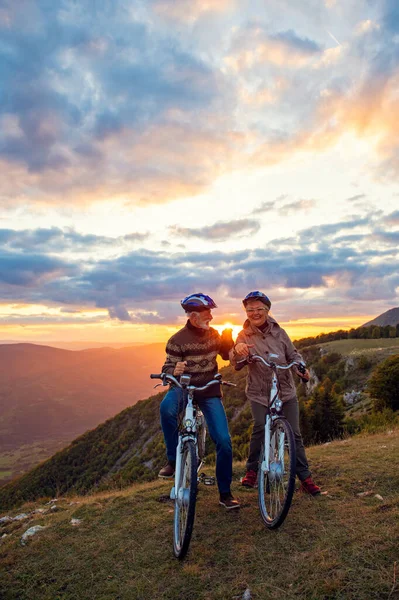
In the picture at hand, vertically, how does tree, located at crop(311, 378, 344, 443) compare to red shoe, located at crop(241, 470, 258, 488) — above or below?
below

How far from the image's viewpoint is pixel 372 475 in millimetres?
6426

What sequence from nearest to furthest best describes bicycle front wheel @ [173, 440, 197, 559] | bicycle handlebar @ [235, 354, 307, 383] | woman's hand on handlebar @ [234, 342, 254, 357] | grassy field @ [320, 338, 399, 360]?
bicycle front wheel @ [173, 440, 197, 559] < bicycle handlebar @ [235, 354, 307, 383] < woman's hand on handlebar @ [234, 342, 254, 357] < grassy field @ [320, 338, 399, 360]

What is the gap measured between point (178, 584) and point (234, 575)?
58cm

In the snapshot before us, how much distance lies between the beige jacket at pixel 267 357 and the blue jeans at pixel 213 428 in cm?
68

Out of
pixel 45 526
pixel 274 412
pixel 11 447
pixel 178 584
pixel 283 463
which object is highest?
pixel 274 412

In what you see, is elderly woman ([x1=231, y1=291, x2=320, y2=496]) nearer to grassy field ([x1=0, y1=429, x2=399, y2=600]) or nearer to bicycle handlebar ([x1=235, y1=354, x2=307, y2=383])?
bicycle handlebar ([x1=235, y1=354, x2=307, y2=383])

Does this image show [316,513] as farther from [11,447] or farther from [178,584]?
[11,447]

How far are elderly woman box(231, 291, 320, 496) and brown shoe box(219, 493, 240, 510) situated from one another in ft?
2.55

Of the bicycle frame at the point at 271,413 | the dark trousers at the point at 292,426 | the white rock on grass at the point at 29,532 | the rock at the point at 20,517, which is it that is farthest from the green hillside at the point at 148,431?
the white rock on grass at the point at 29,532

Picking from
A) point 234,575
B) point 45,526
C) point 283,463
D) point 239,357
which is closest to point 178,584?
point 234,575

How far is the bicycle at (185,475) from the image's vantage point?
430 cm

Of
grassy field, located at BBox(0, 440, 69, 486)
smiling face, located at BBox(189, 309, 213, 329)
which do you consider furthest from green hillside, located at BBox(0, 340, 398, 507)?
grassy field, located at BBox(0, 440, 69, 486)

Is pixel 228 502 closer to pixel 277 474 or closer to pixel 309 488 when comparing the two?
pixel 277 474

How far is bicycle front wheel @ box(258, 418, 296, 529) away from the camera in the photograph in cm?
468
